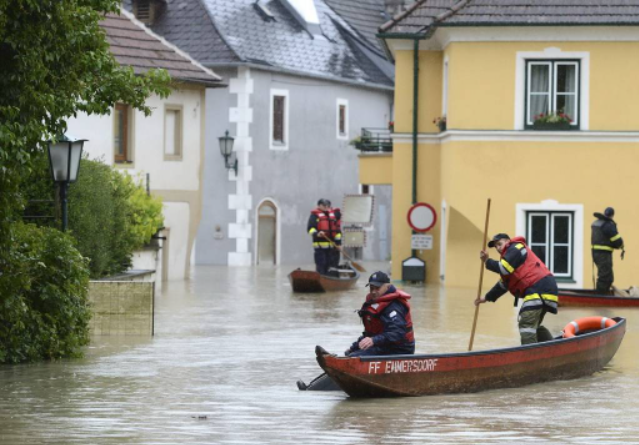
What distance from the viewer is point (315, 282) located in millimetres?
32281

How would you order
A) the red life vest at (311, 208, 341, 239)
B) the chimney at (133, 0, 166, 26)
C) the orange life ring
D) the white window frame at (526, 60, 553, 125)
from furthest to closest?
the chimney at (133, 0, 166, 26), the white window frame at (526, 60, 553, 125), the red life vest at (311, 208, 341, 239), the orange life ring

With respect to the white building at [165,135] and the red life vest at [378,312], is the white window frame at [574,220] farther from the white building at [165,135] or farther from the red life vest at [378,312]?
the red life vest at [378,312]

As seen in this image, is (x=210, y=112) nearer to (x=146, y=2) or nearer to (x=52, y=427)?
(x=146, y=2)

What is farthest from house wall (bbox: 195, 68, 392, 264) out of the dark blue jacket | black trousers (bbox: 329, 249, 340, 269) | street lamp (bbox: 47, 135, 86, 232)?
the dark blue jacket

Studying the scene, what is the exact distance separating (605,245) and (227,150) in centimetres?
2396

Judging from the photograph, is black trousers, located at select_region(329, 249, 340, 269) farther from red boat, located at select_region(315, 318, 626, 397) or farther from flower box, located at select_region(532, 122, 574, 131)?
red boat, located at select_region(315, 318, 626, 397)

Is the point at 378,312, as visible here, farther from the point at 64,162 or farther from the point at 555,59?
the point at 555,59

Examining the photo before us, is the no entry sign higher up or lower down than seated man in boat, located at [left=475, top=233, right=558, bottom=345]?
higher up

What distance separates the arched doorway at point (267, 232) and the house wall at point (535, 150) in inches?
725

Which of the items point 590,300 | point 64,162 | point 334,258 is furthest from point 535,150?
point 64,162

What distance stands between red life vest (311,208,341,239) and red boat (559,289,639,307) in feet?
22.8

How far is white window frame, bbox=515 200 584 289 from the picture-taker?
111 ft

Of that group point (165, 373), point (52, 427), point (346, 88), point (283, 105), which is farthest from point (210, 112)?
point (52, 427)

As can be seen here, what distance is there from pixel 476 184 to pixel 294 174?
19846 mm
